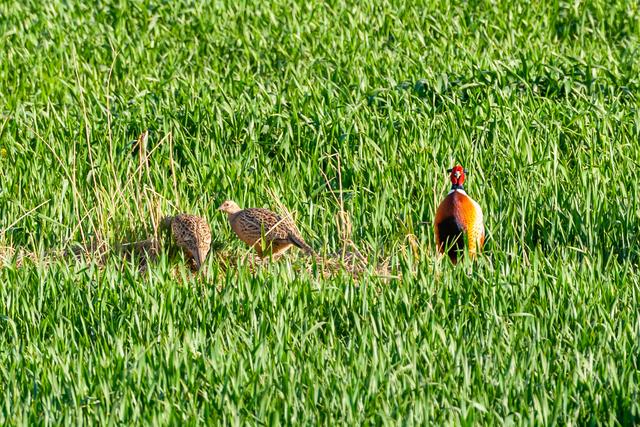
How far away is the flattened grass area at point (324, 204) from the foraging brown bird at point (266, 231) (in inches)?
6.8

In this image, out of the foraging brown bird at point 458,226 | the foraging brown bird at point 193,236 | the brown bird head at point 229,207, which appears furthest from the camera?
the brown bird head at point 229,207

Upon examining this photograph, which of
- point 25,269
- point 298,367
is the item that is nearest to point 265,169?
point 25,269

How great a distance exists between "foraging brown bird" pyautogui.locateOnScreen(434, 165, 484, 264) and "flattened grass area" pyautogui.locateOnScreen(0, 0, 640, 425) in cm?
12

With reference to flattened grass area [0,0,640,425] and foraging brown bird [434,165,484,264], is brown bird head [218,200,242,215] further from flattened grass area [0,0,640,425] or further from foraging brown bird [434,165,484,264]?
foraging brown bird [434,165,484,264]

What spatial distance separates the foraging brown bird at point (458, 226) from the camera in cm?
622

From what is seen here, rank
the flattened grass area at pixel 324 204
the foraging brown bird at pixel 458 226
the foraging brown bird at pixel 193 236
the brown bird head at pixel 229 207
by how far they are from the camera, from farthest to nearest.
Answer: the brown bird head at pixel 229 207 → the foraging brown bird at pixel 193 236 → the foraging brown bird at pixel 458 226 → the flattened grass area at pixel 324 204

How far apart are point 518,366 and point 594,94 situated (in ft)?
14.7

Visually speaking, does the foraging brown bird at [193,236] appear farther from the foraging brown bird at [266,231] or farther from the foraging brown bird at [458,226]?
the foraging brown bird at [458,226]

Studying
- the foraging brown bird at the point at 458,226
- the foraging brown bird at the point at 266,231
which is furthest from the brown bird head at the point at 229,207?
the foraging brown bird at the point at 458,226

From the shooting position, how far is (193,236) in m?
6.53

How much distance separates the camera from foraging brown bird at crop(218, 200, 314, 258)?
6591 mm

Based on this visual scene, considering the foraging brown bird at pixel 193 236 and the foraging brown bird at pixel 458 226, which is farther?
the foraging brown bird at pixel 193 236

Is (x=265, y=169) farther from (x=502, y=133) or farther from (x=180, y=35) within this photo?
(x=180, y=35)

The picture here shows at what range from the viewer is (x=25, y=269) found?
6246 millimetres
